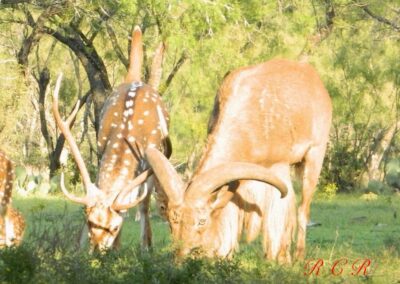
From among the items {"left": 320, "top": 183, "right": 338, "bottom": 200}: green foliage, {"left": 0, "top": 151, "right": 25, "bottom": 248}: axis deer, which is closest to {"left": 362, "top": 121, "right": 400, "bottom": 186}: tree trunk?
{"left": 320, "top": 183, "right": 338, "bottom": 200}: green foliage

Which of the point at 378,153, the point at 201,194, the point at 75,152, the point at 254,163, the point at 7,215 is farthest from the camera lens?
the point at 378,153

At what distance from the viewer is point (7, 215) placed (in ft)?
36.2

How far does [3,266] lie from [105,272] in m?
0.94

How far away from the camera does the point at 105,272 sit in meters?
9.21

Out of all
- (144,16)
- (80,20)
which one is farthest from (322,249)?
(80,20)

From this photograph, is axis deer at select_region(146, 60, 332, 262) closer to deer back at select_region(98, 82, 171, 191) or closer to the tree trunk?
deer back at select_region(98, 82, 171, 191)

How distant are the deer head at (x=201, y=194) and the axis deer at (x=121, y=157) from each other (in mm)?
1108

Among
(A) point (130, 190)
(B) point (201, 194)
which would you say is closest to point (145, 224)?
(A) point (130, 190)

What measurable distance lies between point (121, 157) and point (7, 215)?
2331 mm

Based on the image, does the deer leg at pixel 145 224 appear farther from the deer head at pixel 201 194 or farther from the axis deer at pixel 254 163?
the deer head at pixel 201 194

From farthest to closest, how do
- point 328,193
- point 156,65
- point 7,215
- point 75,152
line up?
point 328,193 < point 156,65 < point 75,152 < point 7,215

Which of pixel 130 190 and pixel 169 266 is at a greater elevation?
pixel 130 190

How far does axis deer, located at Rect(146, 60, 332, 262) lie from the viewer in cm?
1091

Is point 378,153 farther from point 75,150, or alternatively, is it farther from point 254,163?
point 254,163
